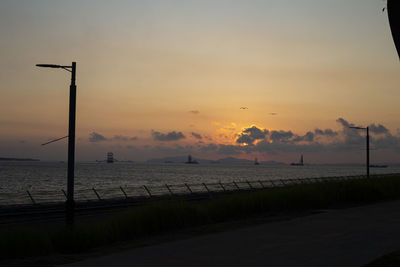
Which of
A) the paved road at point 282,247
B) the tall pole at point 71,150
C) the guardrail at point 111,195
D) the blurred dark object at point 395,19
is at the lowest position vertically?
the guardrail at point 111,195

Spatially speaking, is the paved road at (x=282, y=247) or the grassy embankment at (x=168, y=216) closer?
the paved road at (x=282, y=247)

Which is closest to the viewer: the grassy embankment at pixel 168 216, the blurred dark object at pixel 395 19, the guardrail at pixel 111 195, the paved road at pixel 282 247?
the blurred dark object at pixel 395 19

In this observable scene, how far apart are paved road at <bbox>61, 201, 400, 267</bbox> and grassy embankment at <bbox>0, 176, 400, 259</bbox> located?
2.69m

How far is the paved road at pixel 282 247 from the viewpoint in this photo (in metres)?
10.4

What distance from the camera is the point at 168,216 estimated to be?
16.7 m

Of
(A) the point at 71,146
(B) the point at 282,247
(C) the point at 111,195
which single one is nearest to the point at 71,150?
(A) the point at 71,146

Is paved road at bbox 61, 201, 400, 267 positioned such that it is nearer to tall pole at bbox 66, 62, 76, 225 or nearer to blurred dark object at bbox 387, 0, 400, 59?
tall pole at bbox 66, 62, 76, 225

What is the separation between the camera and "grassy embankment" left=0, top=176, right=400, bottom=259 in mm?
12828

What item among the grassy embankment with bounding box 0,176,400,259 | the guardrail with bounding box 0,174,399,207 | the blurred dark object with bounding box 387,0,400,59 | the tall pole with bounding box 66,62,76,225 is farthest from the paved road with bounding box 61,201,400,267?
the guardrail with bounding box 0,174,399,207

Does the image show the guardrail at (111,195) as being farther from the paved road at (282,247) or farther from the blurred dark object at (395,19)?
the blurred dark object at (395,19)

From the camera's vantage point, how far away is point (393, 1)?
24.5 ft

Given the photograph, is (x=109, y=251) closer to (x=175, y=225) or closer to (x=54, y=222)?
(x=175, y=225)

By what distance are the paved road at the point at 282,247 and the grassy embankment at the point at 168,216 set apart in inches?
106

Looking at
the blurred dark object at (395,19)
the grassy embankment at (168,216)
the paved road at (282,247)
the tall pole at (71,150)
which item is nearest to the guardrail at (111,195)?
the grassy embankment at (168,216)
